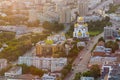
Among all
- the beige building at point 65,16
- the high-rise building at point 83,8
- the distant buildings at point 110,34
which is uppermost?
the high-rise building at point 83,8

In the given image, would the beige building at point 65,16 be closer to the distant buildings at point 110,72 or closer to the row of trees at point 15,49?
the row of trees at point 15,49

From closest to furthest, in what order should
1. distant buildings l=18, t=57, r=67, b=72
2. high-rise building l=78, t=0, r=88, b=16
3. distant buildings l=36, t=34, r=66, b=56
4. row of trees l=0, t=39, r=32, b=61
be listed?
distant buildings l=18, t=57, r=67, b=72 → row of trees l=0, t=39, r=32, b=61 → distant buildings l=36, t=34, r=66, b=56 → high-rise building l=78, t=0, r=88, b=16

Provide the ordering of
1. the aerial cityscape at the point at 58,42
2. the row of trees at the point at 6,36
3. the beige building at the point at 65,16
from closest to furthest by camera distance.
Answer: the aerial cityscape at the point at 58,42, the row of trees at the point at 6,36, the beige building at the point at 65,16

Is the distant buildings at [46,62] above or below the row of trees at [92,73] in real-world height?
above

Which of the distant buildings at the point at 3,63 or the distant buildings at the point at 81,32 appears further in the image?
the distant buildings at the point at 81,32

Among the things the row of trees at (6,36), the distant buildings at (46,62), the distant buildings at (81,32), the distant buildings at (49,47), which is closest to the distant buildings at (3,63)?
the distant buildings at (46,62)

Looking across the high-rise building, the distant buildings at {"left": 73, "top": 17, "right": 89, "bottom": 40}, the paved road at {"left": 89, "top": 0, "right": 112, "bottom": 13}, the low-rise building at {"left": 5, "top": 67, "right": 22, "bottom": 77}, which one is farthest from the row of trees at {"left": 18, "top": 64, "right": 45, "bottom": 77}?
the paved road at {"left": 89, "top": 0, "right": 112, "bottom": 13}

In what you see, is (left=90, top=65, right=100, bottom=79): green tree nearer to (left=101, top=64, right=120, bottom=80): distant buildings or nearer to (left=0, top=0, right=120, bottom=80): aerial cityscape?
(left=0, top=0, right=120, bottom=80): aerial cityscape

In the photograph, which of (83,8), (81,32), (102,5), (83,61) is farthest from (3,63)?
(102,5)

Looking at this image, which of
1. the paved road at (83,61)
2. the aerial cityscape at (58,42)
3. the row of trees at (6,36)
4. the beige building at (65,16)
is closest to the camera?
the aerial cityscape at (58,42)
